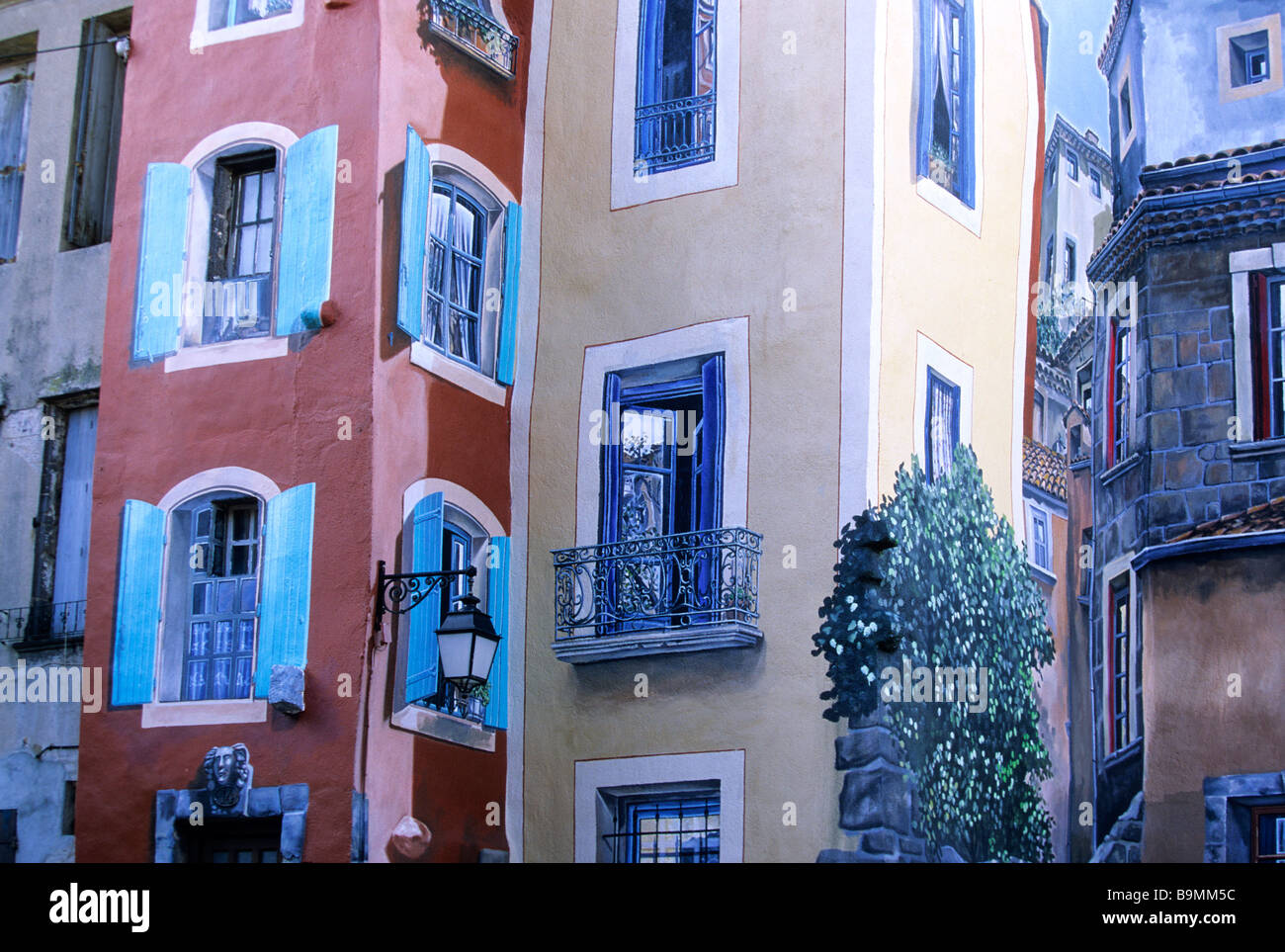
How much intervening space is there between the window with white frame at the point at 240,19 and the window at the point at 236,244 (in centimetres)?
39

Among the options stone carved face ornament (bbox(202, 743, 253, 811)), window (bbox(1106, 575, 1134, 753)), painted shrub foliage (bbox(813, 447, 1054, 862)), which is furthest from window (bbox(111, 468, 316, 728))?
window (bbox(1106, 575, 1134, 753))

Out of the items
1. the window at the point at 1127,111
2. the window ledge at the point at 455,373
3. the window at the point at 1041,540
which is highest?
the window at the point at 1127,111

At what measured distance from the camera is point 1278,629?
6.48 m

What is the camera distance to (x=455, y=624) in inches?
268

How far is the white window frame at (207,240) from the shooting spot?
732cm

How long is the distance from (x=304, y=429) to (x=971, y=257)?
8.19 feet

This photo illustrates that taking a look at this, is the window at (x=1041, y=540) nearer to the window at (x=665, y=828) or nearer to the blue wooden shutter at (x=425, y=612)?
the window at (x=665, y=828)

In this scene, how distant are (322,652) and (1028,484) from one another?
8.42 ft

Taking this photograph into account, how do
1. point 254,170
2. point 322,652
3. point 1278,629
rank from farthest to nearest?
point 254,170 → point 322,652 → point 1278,629

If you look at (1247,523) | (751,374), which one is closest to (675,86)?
(751,374)

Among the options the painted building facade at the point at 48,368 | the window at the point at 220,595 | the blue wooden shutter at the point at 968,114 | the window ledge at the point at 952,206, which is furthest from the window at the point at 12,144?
the blue wooden shutter at the point at 968,114

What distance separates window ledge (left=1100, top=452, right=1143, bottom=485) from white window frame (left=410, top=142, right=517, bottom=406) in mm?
2237
